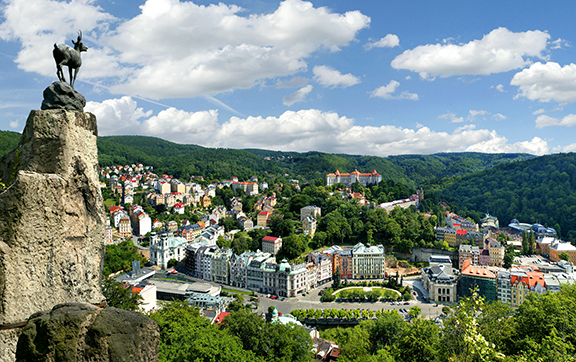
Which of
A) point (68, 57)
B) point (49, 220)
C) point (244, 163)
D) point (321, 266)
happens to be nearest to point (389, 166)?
point (244, 163)

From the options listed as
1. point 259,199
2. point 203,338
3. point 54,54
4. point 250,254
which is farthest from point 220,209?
point 54,54

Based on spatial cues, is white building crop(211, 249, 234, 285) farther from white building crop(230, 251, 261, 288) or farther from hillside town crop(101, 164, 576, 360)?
white building crop(230, 251, 261, 288)

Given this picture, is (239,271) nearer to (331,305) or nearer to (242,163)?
(331,305)

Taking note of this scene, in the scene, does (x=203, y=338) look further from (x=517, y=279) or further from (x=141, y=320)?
(x=517, y=279)

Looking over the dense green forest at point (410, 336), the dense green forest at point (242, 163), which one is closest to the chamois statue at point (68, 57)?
the dense green forest at point (410, 336)

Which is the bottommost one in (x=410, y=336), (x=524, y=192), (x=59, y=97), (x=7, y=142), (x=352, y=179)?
(x=410, y=336)

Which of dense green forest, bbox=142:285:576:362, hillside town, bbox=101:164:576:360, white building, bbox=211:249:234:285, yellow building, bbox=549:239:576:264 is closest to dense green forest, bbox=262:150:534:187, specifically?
hillside town, bbox=101:164:576:360
